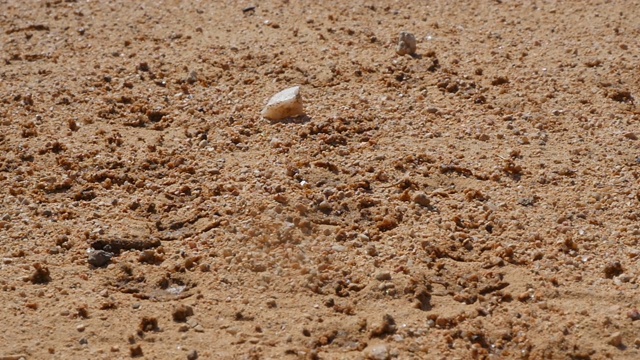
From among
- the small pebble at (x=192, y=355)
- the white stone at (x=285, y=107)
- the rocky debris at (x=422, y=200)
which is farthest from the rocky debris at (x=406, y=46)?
the small pebble at (x=192, y=355)

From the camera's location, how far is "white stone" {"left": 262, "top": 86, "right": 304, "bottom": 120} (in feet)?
14.3

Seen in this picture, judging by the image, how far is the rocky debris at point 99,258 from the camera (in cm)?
348

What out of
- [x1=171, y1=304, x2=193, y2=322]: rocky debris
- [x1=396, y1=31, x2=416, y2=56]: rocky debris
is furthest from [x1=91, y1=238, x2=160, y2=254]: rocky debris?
[x1=396, y1=31, x2=416, y2=56]: rocky debris

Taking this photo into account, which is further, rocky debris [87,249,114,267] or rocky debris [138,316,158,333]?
rocky debris [87,249,114,267]

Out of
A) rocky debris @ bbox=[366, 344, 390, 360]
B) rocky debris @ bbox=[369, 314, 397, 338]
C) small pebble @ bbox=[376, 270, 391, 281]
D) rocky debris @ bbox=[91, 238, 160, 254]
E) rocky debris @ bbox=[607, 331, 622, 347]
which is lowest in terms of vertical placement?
rocky debris @ bbox=[91, 238, 160, 254]

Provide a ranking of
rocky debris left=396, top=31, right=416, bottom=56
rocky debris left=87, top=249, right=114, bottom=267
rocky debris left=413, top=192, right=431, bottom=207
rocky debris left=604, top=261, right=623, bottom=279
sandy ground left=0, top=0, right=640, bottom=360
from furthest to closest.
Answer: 1. rocky debris left=396, top=31, right=416, bottom=56
2. rocky debris left=413, top=192, right=431, bottom=207
3. rocky debris left=87, top=249, right=114, bottom=267
4. rocky debris left=604, top=261, right=623, bottom=279
5. sandy ground left=0, top=0, right=640, bottom=360

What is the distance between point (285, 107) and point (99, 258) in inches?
48.9

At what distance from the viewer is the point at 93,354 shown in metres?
3.03

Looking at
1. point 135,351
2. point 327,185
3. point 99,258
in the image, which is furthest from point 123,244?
point 327,185

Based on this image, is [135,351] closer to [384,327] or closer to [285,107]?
[384,327]

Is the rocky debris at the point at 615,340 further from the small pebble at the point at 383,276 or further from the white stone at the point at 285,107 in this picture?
the white stone at the point at 285,107

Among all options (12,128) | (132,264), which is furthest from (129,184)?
(12,128)

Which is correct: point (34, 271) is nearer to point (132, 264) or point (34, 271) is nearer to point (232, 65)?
point (132, 264)

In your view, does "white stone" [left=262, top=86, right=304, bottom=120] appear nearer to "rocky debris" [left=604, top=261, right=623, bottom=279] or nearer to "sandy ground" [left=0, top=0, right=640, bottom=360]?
"sandy ground" [left=0, top=0, right=640, bottom=360]
